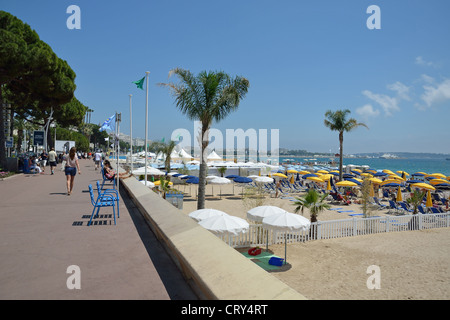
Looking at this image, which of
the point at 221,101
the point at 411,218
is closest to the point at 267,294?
the point at 221,101

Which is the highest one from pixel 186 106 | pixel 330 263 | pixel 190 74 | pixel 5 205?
pixel 190 74

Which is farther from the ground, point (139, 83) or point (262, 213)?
point (139, 83)

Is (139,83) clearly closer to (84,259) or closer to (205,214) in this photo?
(205,214)

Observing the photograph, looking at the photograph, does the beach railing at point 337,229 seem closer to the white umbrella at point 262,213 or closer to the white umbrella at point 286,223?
the white umbrella at point 262,213

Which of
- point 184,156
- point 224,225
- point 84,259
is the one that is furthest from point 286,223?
point 184,156

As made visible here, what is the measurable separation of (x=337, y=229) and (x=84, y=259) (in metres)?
11.3

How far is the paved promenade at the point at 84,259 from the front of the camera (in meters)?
2.83

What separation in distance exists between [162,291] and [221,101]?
1122 centimetres

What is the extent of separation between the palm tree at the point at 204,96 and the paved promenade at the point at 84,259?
734 cm

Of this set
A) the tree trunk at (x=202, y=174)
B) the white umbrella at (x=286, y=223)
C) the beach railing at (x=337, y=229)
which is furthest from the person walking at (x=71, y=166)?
the white umbrella at (x=286, y=223)

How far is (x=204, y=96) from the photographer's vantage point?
13500 mm

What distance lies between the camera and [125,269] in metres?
3.38

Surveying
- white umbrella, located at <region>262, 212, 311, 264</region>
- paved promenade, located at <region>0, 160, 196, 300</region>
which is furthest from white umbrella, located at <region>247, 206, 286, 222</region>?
paved promenade, located at <region>0, 160, 196, 300</region>
